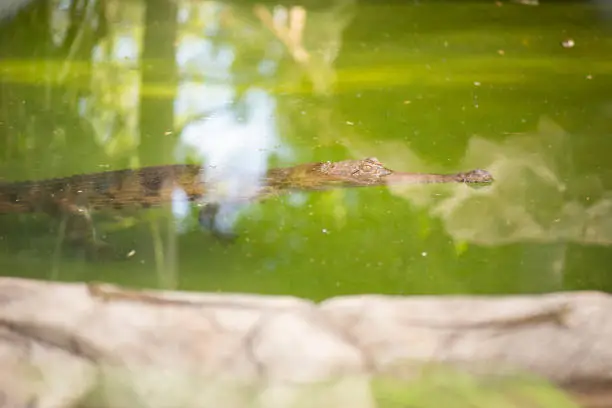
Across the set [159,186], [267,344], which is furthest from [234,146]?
[267,344]

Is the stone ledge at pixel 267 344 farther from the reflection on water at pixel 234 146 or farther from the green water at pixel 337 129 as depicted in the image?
the reflection on water at pixel 234 146

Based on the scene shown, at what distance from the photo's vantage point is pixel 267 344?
0.90m

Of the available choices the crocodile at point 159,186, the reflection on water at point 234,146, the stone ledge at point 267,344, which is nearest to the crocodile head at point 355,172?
the crocodile at point 159,186

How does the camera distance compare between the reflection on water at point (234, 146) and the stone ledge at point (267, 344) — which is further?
the reflection on water at point (234, 146)

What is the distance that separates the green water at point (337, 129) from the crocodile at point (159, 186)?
0.02 m

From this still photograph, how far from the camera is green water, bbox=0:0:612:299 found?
1.01 m

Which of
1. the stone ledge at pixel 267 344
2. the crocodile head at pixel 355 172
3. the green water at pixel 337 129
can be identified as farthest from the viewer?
the crocodile head at pixel 355 172

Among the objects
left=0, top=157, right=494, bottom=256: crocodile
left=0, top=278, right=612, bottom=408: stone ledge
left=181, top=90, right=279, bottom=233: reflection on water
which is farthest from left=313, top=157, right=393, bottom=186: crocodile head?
left=0, top=278, right=612, bottom=408: stone ledge

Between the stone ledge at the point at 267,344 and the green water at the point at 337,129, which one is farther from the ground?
the green water at the point at 337,129

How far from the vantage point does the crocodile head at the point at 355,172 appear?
1.12 metres

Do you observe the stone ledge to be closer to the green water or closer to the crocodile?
the green water

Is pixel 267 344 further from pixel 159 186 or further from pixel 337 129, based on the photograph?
pixel 337 129

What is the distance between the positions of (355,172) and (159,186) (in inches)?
14.2

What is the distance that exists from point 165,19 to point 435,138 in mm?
710
